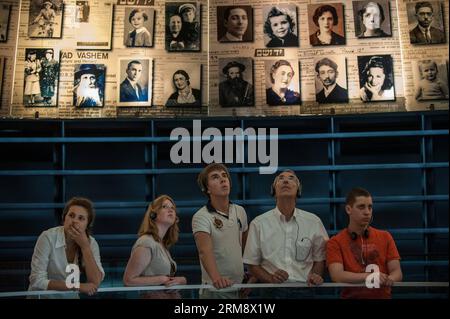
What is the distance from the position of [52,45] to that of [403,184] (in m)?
2.81

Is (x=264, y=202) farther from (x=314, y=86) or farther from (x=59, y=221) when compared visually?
(x=59, y=221)

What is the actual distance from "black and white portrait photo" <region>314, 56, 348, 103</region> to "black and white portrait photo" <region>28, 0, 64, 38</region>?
6.30ft

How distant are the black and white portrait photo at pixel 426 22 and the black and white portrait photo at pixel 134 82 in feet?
6.34

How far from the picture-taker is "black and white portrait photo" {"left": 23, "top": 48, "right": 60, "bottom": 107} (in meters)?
4.73

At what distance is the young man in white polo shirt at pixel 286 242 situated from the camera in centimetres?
320

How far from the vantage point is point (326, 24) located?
4879 mm

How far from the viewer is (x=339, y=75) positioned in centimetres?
479

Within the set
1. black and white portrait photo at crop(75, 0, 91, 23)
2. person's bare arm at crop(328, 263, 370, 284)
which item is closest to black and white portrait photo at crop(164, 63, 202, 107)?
black and white portrait photo at crop(75, 0, 91, 23)

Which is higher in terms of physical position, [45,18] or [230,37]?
[45,18]

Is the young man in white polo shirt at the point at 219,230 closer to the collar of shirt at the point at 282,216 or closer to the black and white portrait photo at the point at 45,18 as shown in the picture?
the collar of shirt at the point at 282,216

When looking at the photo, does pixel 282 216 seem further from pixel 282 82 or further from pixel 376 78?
pixel 376 78

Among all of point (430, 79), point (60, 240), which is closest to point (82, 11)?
point (60, 240)

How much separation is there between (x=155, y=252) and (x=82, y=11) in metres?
2.43

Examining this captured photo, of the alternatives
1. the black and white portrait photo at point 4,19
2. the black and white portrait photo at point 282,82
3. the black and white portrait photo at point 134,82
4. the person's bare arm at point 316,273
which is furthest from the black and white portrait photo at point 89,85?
the person's bare arm at point 316,273
